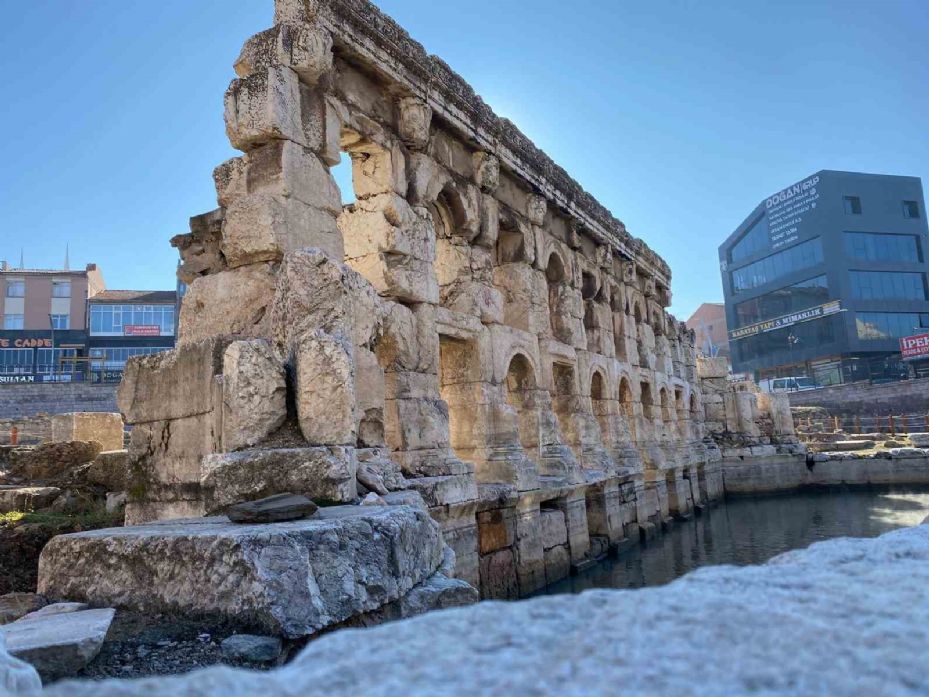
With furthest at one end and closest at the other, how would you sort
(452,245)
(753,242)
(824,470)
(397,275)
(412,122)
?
(753,242) < (824,470) < (452,245) < (412,122) < (397,275)

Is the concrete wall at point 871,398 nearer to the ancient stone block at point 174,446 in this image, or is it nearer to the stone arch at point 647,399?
the stone arch at point 647,399

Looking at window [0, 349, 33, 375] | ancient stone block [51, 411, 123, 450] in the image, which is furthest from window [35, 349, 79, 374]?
Result: ancient stone block [51, 411, 123, 450]

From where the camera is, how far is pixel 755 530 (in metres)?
13.5

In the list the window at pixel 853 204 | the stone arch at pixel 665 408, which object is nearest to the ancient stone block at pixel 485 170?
the stone arch at pixel 665 408

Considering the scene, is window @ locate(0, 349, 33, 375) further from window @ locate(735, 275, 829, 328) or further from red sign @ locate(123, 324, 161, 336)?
window @ locate(735, 275, 829, 328)

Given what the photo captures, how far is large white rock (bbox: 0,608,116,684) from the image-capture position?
1963mm

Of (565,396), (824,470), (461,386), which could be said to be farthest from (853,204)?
(461,386)

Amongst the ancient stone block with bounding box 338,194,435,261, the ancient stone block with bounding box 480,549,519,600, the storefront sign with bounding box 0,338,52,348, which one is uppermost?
the storefront sign with bounding box 0,338,52,348

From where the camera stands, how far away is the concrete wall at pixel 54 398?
24.2 m

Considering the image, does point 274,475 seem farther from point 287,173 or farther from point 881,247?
point 881,247

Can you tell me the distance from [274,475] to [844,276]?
4257 centimetres

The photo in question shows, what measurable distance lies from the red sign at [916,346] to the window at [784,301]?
17.2ft

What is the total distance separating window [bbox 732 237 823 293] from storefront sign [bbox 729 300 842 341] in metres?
2.59

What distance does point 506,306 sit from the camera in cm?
978
